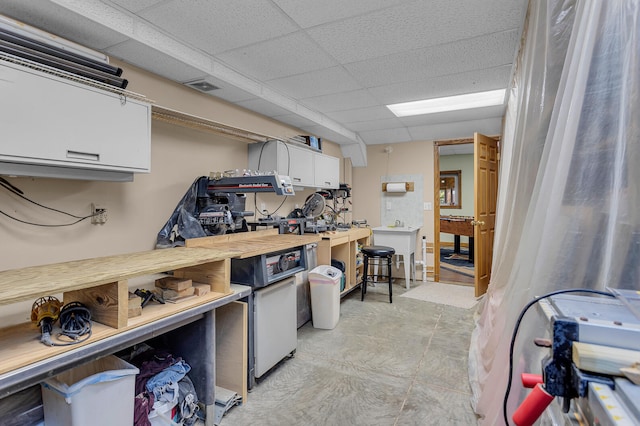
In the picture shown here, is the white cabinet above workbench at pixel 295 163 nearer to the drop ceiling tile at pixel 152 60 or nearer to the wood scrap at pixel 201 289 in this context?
the drop ceiling tile at pixel 152 60

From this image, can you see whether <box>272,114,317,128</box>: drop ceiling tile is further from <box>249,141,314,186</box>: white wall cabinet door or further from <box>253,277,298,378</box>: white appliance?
<box>253,277,298,378</box>: white appliance

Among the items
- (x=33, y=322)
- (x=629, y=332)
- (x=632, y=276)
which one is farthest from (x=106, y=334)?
(x=632, y=276)

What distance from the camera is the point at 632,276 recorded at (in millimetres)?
796

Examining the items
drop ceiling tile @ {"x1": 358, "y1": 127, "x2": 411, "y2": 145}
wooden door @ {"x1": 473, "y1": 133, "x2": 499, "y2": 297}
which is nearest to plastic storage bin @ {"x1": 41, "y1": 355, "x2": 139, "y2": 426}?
wooden door @ {"x1": 473, "y1": 133, "x2": 499, "y2": 297}

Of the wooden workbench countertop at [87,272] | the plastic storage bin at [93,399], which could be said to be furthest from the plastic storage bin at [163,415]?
the wooden workbench countertop at [87,272]

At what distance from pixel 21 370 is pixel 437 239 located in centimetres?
514

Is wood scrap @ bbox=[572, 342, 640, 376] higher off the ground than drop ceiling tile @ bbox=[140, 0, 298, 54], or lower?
lower

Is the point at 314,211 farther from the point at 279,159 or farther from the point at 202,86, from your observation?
the point at 202,86

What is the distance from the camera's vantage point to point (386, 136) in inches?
208

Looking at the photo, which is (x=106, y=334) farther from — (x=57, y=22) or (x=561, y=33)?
(x=561, y=33)

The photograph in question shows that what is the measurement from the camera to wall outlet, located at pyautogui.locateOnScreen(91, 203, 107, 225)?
84.4 inches

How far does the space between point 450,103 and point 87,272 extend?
387 cm

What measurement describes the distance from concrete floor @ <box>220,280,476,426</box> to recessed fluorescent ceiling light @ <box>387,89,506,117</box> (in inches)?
98.8

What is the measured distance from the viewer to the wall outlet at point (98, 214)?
2145 millimetres
